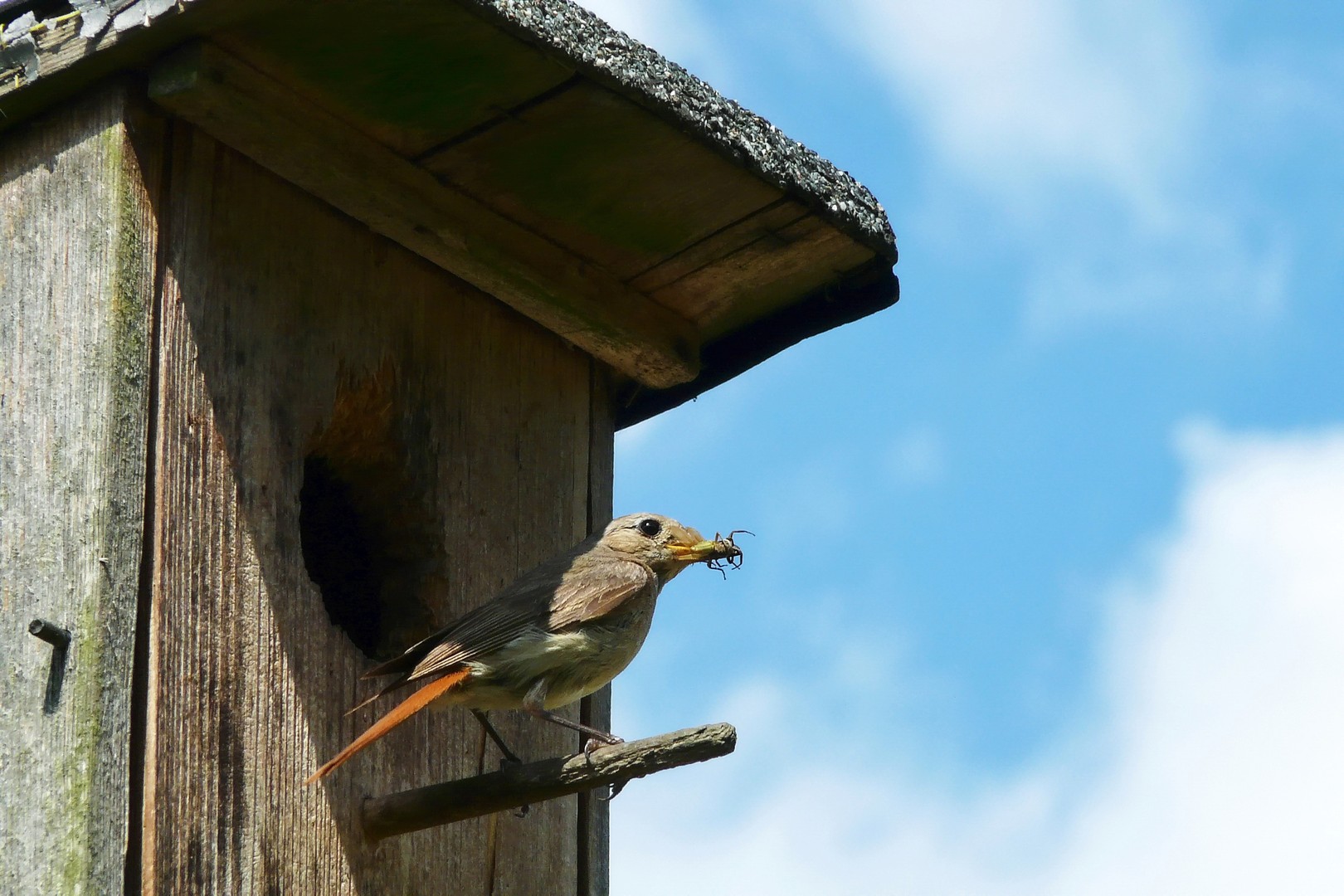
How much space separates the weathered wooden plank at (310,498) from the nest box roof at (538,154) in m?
0.12

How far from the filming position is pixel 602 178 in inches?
182

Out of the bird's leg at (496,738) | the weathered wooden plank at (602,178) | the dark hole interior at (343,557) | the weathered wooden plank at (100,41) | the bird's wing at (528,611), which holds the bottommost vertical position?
the bird's leg at (496,738)

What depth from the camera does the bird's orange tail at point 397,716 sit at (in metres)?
3.83

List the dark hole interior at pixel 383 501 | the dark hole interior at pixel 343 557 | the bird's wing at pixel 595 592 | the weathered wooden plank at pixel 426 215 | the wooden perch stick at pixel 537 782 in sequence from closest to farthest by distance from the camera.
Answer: the wooden perch stick at pixel 537 782 < the weathered wooden plank at pixel 426 215 < the bird's wing at pixel 595 592 < the dark hole interior at pixel 383 501 < the dark hole interior at pixel 343 557

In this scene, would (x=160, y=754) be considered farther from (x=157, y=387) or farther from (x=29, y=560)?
(x=157, y=387)

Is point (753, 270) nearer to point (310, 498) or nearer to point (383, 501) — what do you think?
point (383, 501)

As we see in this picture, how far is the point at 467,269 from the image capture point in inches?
187

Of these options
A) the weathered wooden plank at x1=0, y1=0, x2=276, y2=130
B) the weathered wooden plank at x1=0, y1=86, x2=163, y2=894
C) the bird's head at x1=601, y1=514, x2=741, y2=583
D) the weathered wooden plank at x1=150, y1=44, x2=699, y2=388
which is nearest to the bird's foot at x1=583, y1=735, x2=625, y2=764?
the bird's head at x1=601, y1=514, x2=741, y2=583

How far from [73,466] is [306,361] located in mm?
625

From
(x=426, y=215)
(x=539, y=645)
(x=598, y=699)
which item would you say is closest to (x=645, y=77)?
(x=426, y=215)

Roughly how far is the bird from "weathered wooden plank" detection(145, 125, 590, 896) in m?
0.13

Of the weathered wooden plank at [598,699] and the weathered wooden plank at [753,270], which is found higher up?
the weathered wooden plank at [753,270]

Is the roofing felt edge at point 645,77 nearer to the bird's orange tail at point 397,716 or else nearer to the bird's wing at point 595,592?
the bird's wing at point 595,592

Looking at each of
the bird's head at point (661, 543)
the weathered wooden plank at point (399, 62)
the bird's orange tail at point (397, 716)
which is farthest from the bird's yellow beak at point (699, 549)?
the weathered wooden plank at point (399, 62)
